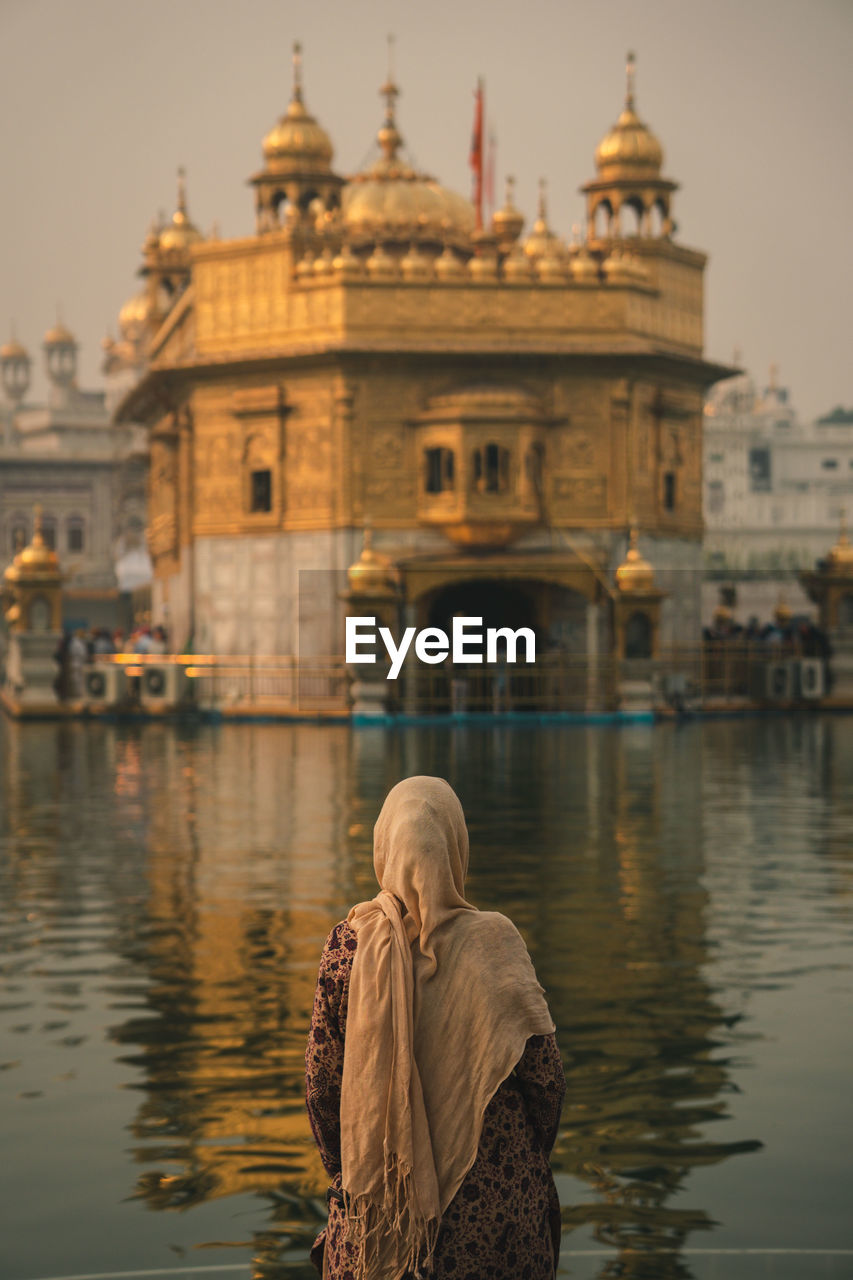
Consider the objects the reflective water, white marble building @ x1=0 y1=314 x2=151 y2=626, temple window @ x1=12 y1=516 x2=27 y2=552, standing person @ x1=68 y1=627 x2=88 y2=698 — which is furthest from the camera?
temple window @ x1=12 y1=516 x2=27 y2=552

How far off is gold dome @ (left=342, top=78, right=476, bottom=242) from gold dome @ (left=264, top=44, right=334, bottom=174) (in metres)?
1.25

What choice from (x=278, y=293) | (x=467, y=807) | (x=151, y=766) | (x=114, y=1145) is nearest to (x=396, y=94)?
(x=278, y=293)

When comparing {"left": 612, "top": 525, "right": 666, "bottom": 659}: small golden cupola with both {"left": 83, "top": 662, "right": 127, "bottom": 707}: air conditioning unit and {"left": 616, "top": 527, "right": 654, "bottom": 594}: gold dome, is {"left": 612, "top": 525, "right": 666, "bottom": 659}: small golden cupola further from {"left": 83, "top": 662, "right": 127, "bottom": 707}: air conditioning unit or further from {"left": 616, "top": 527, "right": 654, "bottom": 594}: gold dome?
Result: {"left": 83, "top": 662, "right": 127, "bottom": 707}: air conditioning unit

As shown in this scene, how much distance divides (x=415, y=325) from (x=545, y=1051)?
3753cm

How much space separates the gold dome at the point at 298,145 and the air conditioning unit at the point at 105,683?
12.7 metres

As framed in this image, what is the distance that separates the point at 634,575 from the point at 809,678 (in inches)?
172

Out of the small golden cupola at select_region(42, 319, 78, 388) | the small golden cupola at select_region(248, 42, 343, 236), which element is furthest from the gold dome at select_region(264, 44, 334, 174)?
the small golden cupola at select_region(42, 319, 78, 388)

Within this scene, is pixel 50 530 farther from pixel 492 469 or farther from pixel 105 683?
pixel 105 683

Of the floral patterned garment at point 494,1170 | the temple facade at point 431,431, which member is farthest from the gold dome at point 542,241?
the floral patterned garment at point 494,1170

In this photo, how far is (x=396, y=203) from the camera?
1858 inches

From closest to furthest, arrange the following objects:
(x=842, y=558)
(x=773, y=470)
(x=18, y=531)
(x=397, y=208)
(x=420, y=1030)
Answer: (x=420, y=1030) < (x=842, y=558) < (x=397, y=208) < (x=18, y=531) < (x=773, y=470)

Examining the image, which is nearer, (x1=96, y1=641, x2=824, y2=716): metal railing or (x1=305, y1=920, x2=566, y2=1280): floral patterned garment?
(x1=305, y1=920, x2=566, y2=1280): floral patterned garment

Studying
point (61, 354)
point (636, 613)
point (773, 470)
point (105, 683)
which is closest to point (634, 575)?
point (636, 613)

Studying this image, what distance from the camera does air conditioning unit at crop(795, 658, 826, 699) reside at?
130 feet
